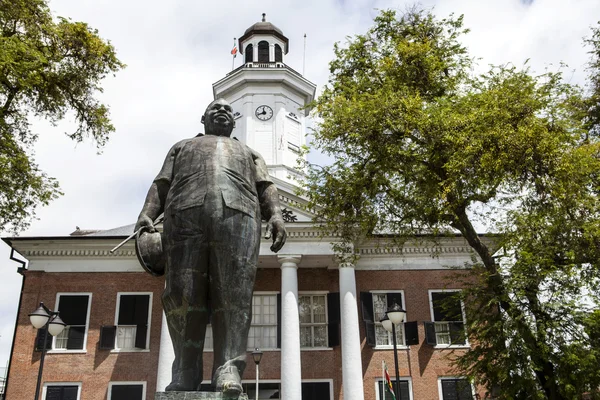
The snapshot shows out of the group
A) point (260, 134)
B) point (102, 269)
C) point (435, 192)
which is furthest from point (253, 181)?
point (260, 134)

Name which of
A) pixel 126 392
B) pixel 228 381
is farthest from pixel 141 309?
pixel 228 381

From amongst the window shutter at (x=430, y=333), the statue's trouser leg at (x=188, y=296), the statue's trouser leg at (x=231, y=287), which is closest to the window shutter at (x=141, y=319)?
the window shutter at (x=430, y=333)

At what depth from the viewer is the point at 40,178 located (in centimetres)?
1546

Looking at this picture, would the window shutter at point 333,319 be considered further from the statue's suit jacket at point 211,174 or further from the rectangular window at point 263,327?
the statue's suit jacket at point 211,174

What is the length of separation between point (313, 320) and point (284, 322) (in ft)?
8.74

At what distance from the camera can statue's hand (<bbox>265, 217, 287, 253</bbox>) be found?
4773 millimetres

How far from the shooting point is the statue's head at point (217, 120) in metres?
5.17

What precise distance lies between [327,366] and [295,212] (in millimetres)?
6754

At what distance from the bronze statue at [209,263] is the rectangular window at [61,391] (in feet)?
67.0

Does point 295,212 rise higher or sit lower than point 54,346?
higher

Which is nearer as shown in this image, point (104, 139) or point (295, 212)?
point (104, 139)

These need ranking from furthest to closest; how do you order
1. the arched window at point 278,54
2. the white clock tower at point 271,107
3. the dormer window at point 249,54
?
the dormer window at point 249,54 → the arched window at point 278,54 → the white clock tower at point 271,107

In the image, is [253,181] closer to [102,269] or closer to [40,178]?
[40,178]

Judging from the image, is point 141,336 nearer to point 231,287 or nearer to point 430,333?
point 430,333
